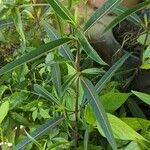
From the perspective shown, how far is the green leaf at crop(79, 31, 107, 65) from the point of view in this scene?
65 cm

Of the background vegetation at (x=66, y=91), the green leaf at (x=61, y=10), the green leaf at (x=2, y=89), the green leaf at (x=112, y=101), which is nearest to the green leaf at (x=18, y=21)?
the background vegetation at (x=66, y=91)

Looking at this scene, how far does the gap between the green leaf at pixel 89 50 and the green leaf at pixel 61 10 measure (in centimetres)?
3

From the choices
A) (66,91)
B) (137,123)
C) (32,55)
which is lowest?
(137,123)

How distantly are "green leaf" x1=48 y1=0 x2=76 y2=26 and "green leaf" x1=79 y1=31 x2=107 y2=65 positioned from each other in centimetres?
3

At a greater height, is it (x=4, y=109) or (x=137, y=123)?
(x=4, y=109)

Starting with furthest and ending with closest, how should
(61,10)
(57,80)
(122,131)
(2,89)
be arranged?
(2,89) → (57,80) → (122,131) → (61,10)

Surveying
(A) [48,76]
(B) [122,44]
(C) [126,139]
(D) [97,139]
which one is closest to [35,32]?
(A) [48,76]

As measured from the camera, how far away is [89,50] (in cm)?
65

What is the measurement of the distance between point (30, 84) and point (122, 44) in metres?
0.26

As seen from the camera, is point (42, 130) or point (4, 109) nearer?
point (42, 130)

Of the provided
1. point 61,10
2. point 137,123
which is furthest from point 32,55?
point 137,123

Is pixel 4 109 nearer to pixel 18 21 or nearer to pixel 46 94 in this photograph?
pixel 46 94

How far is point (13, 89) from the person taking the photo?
1076mm

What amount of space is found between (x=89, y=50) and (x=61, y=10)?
8 cm
